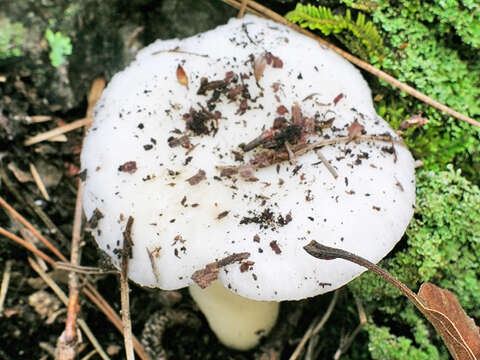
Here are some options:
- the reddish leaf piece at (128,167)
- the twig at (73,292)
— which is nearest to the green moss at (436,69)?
the reddish leaf piece at (128,167)

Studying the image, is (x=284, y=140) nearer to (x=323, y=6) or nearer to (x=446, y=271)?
(x=323, y=6)

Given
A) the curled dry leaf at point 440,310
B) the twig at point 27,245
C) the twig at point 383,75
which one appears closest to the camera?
the curled dry leaf at point 440,310

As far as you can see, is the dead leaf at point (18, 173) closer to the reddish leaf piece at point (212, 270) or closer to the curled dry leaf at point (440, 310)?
the reddish leaf piece at point (212, 270)

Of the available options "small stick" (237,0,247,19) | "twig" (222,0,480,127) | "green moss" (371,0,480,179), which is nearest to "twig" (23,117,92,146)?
"small stick" (237,0,247,19)

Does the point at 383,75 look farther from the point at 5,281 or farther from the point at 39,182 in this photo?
the point at 5,281

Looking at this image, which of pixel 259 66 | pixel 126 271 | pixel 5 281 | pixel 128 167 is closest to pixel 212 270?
pixel 126 271

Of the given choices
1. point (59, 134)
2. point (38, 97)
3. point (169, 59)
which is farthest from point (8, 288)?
point (169, 59)

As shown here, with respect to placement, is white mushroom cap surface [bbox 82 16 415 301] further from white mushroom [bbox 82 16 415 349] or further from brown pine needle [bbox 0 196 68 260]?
brown pine needle [bbox 0 196 68 260]
